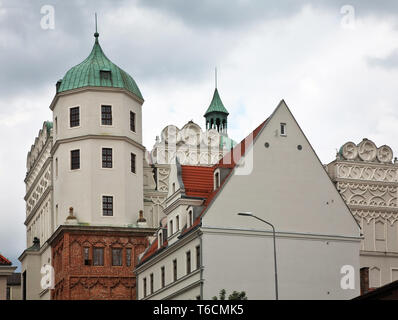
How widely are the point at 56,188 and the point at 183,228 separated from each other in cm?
2729

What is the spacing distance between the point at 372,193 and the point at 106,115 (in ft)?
86.2

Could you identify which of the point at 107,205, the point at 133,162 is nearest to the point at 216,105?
the point at 133,162

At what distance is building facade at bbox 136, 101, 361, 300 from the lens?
70.4m

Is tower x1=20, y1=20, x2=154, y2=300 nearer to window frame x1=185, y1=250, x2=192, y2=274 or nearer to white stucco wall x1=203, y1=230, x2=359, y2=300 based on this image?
window frame x1=185, y1=250, x2=192, y2=274

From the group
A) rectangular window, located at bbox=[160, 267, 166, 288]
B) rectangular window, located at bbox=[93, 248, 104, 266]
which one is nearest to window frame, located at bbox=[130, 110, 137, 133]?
rectangular window, located at bbox=[93, 248, 104, 266]

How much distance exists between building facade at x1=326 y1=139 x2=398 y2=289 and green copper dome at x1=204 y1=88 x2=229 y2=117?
22241 mm

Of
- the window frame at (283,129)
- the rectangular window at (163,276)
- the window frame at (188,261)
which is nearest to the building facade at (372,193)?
the window frame at (283,129)

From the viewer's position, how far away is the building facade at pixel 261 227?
70.4 metres

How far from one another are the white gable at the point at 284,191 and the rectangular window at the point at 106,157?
2560cm

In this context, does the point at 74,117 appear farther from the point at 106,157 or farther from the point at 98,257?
the point at 98,257

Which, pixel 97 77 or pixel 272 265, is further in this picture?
pixel 97 77

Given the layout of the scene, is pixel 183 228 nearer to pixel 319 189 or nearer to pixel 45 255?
pixel 319 189

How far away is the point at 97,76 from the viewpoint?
98875mm
